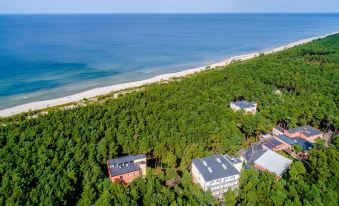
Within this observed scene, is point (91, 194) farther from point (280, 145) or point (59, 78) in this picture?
point (59, 78)

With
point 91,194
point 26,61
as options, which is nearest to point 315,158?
point 91,194

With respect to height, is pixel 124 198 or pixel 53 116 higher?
pixel 53 116

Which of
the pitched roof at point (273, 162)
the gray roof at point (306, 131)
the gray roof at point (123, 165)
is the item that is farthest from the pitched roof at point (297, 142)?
the gray roof at point (123, 165)

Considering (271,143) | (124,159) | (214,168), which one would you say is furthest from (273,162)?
(124,159)

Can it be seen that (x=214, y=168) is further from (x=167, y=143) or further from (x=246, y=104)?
(x=246, y=104)

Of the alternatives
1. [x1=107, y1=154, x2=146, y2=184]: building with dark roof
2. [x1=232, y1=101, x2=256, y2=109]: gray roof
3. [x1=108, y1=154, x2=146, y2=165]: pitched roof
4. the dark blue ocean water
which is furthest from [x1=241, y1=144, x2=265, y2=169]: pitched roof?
the dark blue ocean water
